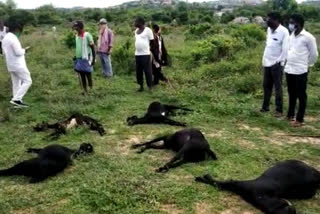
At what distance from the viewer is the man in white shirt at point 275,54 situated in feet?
24.1

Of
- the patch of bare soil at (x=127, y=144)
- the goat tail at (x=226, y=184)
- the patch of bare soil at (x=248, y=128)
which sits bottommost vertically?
the patch of bare soil at (x=248, y=128)

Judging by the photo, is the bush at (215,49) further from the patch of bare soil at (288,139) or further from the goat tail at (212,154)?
the goat tail at (212,154)

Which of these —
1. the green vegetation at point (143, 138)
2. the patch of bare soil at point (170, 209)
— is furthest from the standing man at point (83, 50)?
the patch of bare soil at point (170, 209)

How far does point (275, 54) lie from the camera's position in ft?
24.6

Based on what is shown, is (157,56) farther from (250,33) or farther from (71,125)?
(250,33)

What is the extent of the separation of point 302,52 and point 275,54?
0.65 meters

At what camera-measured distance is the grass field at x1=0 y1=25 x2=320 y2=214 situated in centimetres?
427

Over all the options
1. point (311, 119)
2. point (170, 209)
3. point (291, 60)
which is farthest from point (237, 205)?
point (311, 119)

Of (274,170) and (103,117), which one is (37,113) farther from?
(274,170)

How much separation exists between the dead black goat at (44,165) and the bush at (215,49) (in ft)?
29.5

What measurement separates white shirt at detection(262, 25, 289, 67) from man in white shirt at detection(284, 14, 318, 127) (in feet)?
0.90

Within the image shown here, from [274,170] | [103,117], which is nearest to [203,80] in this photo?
[103,117]

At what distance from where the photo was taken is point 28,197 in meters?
4.42

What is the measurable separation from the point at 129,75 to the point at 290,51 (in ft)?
19.1
